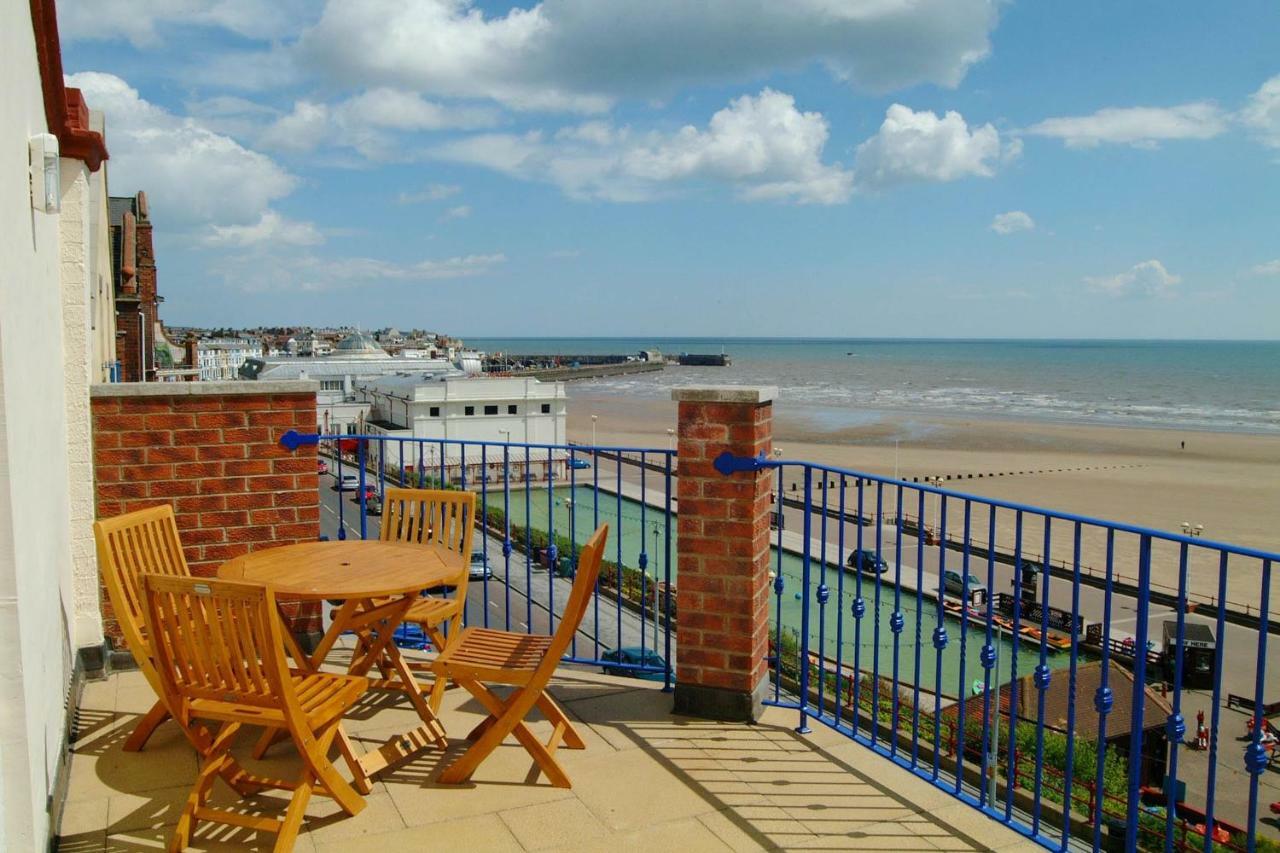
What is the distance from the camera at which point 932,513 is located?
34875 mm

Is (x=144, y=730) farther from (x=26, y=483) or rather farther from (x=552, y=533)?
(x=552, y=533)

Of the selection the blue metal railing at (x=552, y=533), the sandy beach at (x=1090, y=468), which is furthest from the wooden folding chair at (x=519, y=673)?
the sandy beach at (x=1090, y=468)

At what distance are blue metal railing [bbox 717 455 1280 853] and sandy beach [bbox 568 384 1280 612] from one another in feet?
2.13

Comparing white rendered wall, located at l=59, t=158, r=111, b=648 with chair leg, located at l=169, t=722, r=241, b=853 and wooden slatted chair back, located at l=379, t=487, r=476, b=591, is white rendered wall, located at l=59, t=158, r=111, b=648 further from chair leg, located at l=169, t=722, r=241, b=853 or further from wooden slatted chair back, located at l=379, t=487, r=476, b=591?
chair leg, located at l=169, t=722, r=241, b=853

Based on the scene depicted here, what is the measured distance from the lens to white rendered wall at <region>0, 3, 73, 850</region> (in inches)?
96.4

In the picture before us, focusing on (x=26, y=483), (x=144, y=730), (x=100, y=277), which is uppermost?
(x=100, y=277)

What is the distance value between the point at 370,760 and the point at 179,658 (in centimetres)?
86

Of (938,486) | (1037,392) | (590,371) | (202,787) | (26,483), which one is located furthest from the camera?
(590,371)

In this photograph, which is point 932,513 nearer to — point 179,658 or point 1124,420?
point 1124,420

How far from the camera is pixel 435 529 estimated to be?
4.67m

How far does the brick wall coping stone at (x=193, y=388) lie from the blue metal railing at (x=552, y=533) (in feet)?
0.80

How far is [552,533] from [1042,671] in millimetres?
2353

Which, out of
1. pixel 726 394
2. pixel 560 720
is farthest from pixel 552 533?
pixel 726 394

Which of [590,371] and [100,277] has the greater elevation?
[100,277]
